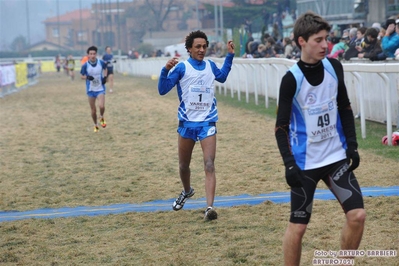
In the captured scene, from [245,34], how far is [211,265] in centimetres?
3039

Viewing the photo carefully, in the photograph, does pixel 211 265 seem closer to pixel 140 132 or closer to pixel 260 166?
pixel 260 166

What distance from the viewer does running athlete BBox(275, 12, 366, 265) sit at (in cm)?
501

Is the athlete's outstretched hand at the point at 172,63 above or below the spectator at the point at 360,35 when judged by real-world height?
below

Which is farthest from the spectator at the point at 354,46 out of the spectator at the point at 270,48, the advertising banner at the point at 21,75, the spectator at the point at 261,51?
the advertising banner at the point at 21,75

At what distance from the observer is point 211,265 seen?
6195mm

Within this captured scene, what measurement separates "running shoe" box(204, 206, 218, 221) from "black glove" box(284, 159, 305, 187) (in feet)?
9.58

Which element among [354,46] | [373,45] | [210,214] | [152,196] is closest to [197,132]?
[210,214]

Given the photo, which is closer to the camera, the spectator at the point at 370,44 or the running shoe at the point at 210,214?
the running shoe at the point at 210,214

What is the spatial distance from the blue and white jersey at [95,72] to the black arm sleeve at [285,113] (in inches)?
510

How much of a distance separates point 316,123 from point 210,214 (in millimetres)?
2934

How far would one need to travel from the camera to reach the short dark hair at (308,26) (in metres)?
5.01

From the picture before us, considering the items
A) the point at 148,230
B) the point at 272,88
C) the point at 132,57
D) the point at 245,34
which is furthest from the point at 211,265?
the point at 132,57

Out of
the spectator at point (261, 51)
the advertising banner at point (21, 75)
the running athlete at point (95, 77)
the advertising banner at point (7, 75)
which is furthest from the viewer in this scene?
the advertising banner at point (21, 75)

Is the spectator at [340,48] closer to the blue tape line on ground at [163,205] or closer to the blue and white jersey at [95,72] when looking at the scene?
the blue and white jersey at [95,72]
